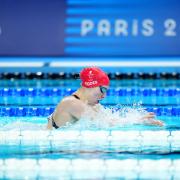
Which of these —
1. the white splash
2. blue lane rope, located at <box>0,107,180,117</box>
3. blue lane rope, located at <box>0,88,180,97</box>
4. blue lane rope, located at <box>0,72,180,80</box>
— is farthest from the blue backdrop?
the white splash

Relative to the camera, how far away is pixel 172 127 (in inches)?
210

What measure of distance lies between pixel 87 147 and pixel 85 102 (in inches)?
15.0

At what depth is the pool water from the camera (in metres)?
3.86

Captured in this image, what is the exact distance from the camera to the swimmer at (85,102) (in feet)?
15.2

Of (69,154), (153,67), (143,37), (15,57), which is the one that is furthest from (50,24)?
(69,154)

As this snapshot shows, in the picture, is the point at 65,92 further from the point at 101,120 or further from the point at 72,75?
the point at 101,120

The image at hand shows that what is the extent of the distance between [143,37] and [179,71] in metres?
1.99

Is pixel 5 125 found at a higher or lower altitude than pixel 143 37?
lower

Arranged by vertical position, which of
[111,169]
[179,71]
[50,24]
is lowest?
[111,169]

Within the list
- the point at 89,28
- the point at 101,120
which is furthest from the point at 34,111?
the point at 89,28

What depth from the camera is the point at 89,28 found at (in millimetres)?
10695

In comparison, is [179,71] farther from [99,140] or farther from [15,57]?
[99,140]

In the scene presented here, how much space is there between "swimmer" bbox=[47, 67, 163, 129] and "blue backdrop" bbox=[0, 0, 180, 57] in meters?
6.05

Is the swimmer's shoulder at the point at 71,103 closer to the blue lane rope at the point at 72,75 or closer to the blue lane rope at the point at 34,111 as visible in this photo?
the blue lane rope at the point at 34,111
